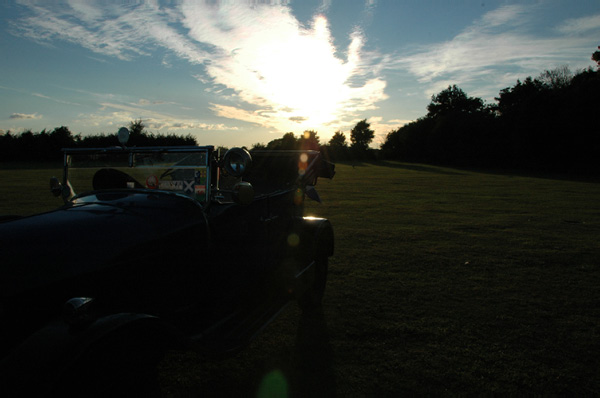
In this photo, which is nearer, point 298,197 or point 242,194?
point 242,194

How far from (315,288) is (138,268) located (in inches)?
105

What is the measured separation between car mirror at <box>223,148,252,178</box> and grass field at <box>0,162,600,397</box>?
5.13ft

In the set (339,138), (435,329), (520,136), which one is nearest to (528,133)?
(520,136)

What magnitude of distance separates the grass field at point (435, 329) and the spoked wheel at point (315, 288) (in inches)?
6.2

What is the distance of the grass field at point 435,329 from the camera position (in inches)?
120

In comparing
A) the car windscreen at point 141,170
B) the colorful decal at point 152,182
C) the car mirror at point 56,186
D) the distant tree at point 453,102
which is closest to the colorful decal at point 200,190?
the car windscreen at point 141,170

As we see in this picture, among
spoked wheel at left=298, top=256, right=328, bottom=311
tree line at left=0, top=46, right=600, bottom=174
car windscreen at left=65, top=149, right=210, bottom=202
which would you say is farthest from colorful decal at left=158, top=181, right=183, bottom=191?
tree line at left=0, top=46, right=600, bottom=174

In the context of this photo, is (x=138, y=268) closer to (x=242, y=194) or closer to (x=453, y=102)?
(x=242, y=194)

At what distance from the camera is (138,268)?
2.31m

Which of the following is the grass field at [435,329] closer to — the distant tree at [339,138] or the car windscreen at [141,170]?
the car windscreen at [141,170]

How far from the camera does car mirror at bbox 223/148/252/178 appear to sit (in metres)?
2.72

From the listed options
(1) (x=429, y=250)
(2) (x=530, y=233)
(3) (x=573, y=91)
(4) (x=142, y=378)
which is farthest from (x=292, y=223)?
(3) (x=573, y=91)

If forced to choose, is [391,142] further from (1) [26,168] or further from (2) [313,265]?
(2) [313,265]

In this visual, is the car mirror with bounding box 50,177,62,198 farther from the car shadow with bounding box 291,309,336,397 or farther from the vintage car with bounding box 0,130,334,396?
the car shadow with bounding box 291,309,336,397
